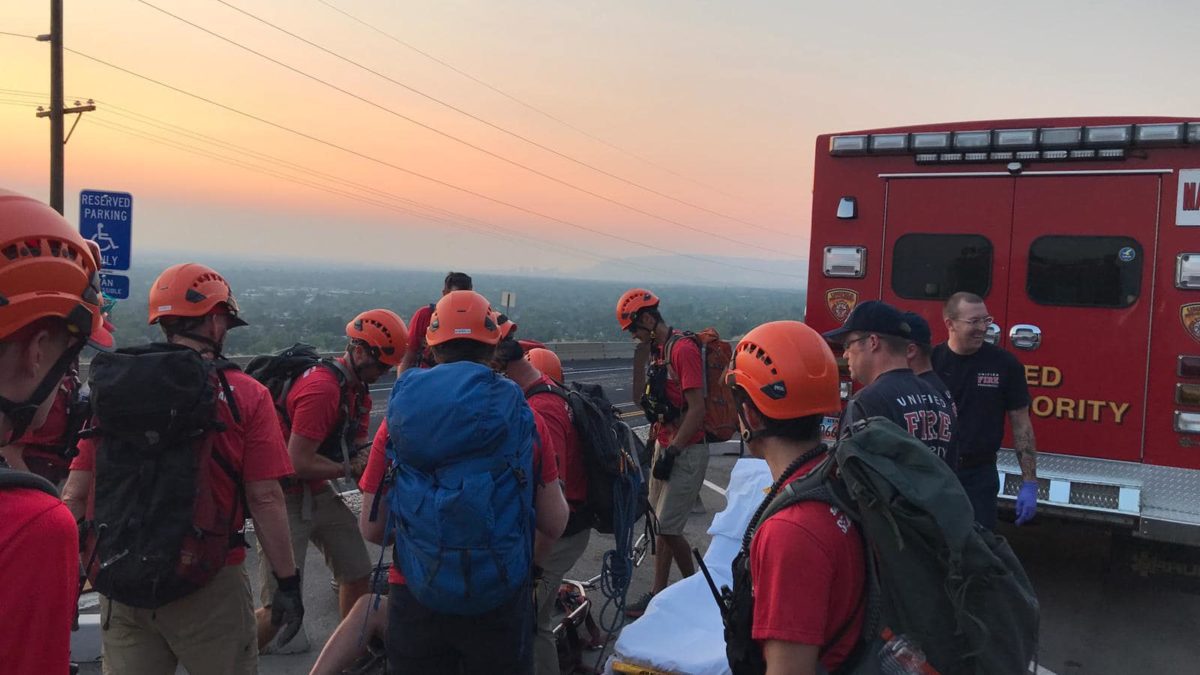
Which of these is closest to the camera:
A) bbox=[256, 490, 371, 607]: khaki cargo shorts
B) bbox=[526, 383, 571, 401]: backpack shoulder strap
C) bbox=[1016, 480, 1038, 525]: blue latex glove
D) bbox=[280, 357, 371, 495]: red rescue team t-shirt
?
bbox=[526, 383, 571, 401]: backpack shoulder strap

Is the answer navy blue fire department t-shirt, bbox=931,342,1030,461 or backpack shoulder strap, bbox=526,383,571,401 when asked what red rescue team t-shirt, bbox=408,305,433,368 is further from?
navy blue fire department t-shirt, bbox=931,342,1030,461

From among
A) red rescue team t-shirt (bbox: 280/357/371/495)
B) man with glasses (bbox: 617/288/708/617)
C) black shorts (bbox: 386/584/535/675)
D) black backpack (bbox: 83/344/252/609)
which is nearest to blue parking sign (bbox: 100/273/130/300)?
man with glasses (bbox: 617/288/708/617)

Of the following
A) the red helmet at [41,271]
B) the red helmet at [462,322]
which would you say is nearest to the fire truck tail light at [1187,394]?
the red helmet at [462,322]

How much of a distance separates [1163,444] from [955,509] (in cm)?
521

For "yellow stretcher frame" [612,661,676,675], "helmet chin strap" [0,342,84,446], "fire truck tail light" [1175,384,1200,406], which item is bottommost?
"yellow stretcher frame" [612,661,676,675]

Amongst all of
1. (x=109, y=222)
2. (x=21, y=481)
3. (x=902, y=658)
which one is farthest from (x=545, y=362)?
(x=109, y=222)

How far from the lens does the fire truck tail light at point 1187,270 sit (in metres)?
5.99

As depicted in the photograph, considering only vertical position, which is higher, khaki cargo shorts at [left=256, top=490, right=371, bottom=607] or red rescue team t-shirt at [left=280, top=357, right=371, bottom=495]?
red rescue team t-shirt at [left=280, top=357, right=371, bottom=495]

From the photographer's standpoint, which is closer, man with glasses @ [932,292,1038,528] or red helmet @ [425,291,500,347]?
red helmet @ [425,291,500,347]

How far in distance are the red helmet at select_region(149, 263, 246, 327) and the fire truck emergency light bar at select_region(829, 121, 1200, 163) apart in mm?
5209

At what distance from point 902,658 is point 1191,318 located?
5.45 m

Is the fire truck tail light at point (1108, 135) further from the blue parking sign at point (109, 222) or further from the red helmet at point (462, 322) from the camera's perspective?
the blue parking sign at point (109, 222)

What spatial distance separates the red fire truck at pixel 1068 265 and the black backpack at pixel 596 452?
11.7 ft

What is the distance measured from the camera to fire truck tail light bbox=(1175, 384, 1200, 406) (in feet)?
19.5
